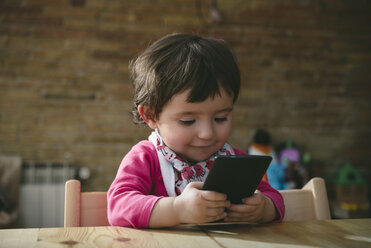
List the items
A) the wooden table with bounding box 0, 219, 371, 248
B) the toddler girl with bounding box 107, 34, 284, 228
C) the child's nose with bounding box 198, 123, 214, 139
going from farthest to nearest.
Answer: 1. the child's nose with bounding box 198, 123, 214, 139
2. the toddler girl with bounding box 107, 34, 284, 228
3. the wooden table with bounding box 0, 219, 371, 248

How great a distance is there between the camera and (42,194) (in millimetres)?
2934

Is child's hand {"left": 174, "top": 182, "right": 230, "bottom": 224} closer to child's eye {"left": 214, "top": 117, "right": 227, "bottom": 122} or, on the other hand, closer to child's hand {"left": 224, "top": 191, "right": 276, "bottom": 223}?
child's hand {"left": 224, "top": 191, "right": 276, "bottom": 223}

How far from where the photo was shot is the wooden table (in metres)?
0.59

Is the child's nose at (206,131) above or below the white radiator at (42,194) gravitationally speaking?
above

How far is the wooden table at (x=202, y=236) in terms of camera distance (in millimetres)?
595

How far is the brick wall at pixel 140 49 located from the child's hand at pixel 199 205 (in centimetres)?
242

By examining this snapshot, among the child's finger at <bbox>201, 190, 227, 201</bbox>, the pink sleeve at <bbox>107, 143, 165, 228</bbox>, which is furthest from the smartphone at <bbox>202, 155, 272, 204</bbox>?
the pink sleeve at <bbox>107, 143, 165, 228</bbox>

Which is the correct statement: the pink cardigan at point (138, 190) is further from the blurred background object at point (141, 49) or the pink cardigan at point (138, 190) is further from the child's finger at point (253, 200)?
the blurred background object at point (141, 49)

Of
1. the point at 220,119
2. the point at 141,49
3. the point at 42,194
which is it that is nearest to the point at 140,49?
the point at 141,49

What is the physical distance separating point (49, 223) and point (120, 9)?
1755 millimetres

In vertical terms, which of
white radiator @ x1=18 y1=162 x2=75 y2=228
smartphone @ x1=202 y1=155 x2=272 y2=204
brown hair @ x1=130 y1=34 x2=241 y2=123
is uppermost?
brown hair @ x1=130 y1=34 x2=241 y2=123

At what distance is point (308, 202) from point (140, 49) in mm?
2446

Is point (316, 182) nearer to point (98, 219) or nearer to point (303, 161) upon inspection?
point (98, 219)

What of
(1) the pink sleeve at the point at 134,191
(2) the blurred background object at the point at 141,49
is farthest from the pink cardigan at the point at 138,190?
(2) the blurred background object at the point at 141,49
